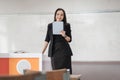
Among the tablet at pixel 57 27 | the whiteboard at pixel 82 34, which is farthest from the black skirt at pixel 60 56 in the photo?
the whiteboard at pixel 82 34

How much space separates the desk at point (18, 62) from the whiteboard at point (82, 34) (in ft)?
7.75

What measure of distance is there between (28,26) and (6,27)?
1.53ft

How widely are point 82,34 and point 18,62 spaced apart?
2.47 meters

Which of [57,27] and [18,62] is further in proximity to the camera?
[57,27]

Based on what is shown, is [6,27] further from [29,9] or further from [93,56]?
[93,56]

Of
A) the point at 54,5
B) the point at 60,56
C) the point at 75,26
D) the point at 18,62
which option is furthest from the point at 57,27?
the point at 54,5

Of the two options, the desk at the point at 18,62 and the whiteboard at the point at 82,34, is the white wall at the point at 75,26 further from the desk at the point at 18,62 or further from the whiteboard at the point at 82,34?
the desk at the point at 18,62

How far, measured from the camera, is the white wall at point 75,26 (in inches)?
182

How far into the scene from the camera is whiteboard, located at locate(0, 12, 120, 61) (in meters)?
4.61

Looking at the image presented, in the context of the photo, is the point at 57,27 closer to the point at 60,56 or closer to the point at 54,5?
the point at 60,56

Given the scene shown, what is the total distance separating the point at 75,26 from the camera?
468 centimetres

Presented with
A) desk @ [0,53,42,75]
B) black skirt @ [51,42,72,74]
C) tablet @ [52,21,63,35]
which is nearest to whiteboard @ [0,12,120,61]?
black skirt @ [51,42,72,74]

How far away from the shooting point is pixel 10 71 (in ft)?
7.86

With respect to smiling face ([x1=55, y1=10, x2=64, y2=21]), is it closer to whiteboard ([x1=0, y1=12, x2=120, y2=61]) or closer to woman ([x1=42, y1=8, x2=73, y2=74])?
woman ([x1=42, y1=8, x2=73, y2=74])
